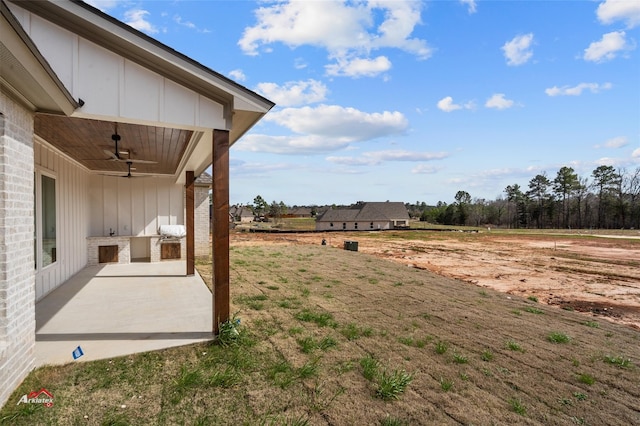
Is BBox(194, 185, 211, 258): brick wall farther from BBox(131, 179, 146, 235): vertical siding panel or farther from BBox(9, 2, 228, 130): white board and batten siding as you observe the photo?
BBox(9, 2, 228, 130): white board and batten siding

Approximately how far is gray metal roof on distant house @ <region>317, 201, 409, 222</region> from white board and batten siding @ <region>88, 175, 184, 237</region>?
3990cm

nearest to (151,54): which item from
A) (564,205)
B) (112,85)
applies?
(112,85)

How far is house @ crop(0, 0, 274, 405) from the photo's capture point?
269 centimetres

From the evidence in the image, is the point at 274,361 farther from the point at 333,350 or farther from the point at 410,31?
the point at 410,31

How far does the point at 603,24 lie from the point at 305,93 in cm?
807

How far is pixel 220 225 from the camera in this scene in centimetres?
395

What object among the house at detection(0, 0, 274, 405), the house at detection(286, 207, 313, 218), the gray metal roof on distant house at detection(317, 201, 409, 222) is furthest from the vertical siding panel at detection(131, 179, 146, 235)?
the house at detection(286, 207, 313, 218)

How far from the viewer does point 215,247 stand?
3.98m

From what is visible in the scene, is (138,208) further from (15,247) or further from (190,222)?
(15,247)

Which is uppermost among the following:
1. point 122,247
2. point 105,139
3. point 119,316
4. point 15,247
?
point 105,139

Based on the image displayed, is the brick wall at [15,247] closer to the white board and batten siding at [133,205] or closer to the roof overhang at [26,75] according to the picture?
the roof overhang at [26,75]

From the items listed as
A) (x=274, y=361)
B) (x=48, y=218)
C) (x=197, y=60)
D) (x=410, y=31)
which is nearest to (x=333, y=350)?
(x=274, y=361)

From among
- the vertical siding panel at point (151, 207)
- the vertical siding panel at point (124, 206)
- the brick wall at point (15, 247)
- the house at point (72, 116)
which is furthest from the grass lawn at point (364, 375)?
the vertical siding panel at point (124, 206)

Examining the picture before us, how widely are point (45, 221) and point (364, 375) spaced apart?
598 cm
